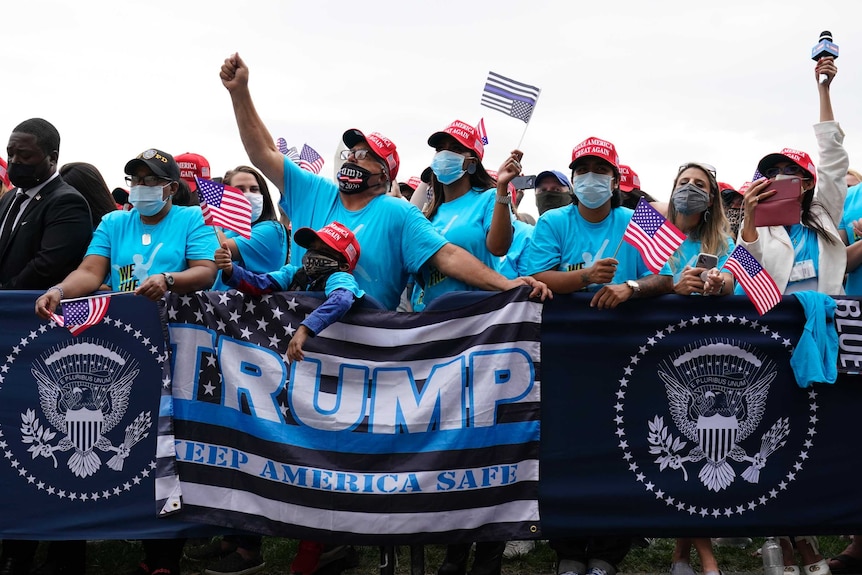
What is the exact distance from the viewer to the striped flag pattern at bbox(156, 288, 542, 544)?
17.4ft

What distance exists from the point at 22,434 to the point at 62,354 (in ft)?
1.58

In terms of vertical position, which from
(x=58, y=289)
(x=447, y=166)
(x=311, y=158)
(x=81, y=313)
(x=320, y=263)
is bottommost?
(x=81, y=313)

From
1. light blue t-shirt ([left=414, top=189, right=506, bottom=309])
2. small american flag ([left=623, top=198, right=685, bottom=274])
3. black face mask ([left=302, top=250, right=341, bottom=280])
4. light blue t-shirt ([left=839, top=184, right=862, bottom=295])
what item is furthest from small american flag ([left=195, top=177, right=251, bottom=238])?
light blue t-shirt ([left=839, top=184, right=862, bottom=295])

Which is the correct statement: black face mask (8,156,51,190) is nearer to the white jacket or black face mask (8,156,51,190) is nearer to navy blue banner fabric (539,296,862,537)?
navy blue banner fabric (539,296,862,537)

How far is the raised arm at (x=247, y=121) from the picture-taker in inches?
231

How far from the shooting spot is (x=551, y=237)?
583cm

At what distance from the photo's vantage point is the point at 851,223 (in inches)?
272

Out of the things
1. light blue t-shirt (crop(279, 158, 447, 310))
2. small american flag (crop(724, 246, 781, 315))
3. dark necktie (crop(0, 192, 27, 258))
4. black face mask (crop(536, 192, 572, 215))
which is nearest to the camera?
small american flag (crop(724, 246, 781, 315))

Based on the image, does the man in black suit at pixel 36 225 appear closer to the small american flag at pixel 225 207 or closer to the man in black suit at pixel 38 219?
the man in black suit at pixel 38 219

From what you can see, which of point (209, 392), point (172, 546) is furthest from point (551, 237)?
point (172, 546)

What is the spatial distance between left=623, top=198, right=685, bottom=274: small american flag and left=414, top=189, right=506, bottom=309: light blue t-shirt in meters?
0.91

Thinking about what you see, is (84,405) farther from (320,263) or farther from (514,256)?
(514,256)

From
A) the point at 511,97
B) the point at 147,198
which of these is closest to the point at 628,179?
the point at 511,97

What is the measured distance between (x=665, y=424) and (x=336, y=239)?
6.59 feet
